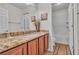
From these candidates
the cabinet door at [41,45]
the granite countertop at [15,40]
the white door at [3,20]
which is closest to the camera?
the granite countertop at [15,40]

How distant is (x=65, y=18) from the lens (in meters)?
1.55

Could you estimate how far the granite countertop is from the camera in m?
1.37

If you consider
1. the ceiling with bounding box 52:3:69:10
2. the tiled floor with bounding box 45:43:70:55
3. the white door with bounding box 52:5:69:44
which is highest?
the ceiling with bounding box 52:3:69:10

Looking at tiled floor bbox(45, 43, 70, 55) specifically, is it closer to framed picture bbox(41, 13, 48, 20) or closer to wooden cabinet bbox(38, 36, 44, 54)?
wooden cabinet bbox(38, 36, 44, 54)

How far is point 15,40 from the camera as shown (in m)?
1.51

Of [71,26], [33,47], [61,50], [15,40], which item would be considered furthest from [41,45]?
[71,26]

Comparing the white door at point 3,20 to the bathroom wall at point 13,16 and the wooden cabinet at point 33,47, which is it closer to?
the bathroom wall at point 13,16

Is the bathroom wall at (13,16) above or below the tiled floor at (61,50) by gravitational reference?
above

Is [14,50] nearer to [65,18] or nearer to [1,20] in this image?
[1,20]

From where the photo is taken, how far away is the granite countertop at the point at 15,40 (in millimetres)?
1372

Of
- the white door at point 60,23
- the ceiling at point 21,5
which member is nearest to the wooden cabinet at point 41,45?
the white door at point 60,23

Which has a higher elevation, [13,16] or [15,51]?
[13,16]

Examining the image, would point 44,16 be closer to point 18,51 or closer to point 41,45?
point 41,45

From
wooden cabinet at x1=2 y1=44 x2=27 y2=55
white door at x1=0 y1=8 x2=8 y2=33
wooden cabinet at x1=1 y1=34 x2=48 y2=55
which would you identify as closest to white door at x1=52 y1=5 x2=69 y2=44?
wooden cabinet at x1=1 y1=34 x2=48 y2=55
